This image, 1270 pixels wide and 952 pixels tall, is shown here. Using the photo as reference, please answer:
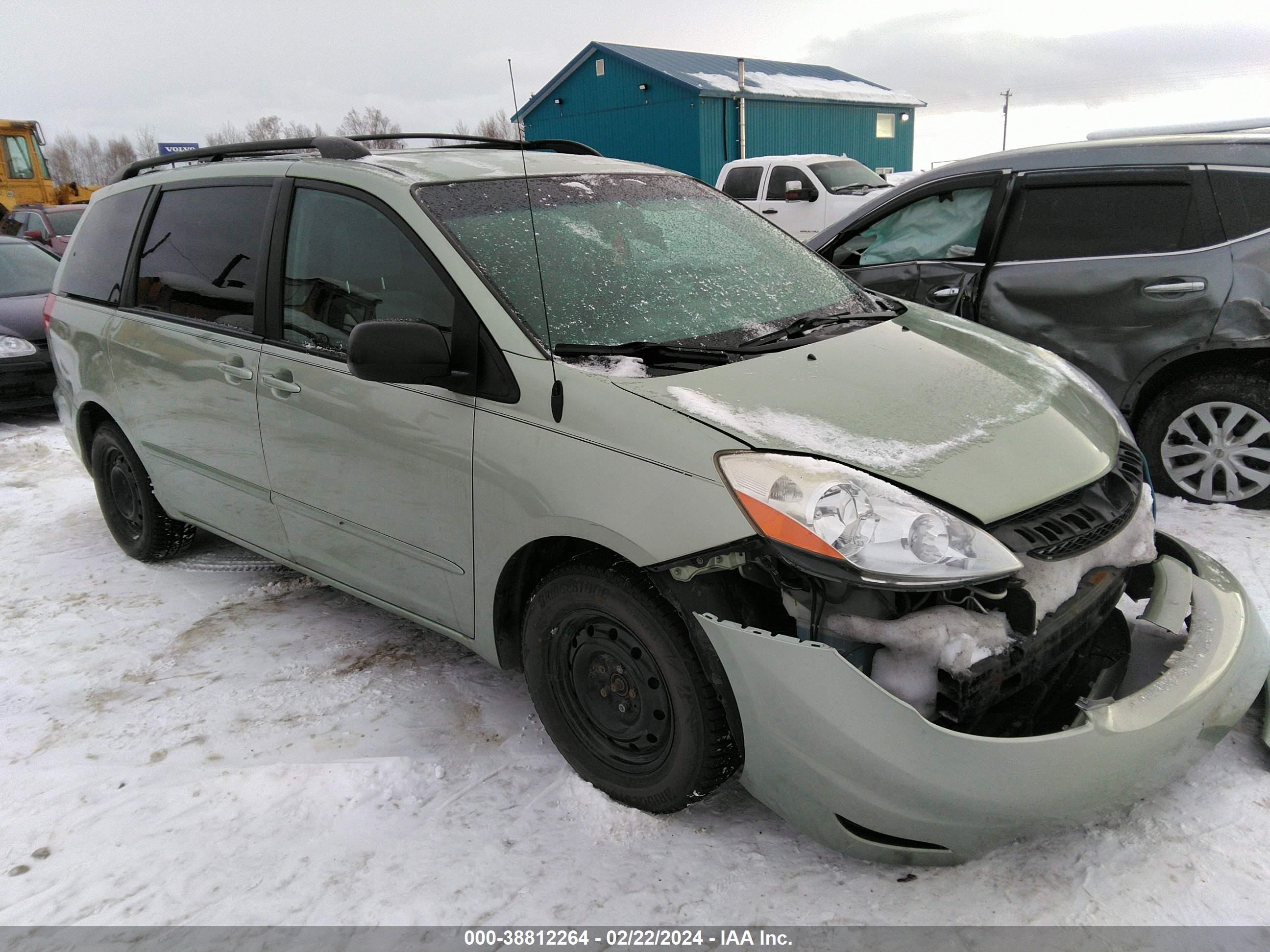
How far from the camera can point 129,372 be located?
13.5 ft

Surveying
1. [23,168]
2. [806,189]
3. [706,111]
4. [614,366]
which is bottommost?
[614,366]

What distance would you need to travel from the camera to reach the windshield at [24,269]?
879 centimetres

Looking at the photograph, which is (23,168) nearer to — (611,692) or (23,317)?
(23,317)

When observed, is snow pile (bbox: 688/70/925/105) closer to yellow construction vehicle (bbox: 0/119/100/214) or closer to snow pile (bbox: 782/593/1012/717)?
yellow construction vehicle (bbox: 0/119/100/214)

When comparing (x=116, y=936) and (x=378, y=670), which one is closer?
(x=116, y=936)

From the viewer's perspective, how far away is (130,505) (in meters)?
4.63

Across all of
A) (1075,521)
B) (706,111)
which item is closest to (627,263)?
(1075,521)

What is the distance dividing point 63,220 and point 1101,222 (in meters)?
18.1

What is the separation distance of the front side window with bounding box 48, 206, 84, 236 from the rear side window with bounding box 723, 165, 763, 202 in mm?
11541

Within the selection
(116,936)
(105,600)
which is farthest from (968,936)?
(105,600)

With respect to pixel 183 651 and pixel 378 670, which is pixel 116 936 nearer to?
pixel 378 670

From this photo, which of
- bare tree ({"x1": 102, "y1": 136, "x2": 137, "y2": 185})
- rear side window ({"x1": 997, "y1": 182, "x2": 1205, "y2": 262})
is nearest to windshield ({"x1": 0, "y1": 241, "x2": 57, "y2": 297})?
rear side window ({"x1": 997, "y1": 182, "x2": 1205, "y2": 262})

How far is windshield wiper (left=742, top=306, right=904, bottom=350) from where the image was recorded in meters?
2.79

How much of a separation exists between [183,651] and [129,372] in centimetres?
132
